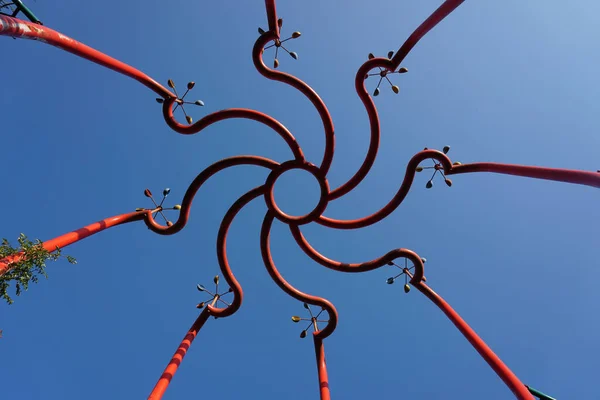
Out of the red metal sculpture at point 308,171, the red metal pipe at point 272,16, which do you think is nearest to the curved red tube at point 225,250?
the red metal sculpture at point 308,171

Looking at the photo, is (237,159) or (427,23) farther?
(237,159)

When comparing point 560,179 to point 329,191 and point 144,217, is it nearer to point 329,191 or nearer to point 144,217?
point 329,191

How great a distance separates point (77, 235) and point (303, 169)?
518 centimetres

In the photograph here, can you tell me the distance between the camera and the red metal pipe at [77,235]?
6844 millimetres

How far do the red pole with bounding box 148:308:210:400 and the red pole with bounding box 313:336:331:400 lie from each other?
2.96 meters

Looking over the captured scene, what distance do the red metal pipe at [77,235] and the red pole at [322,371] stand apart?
5535 millimetres

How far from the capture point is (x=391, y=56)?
11.5m

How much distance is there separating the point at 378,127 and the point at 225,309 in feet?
19.8

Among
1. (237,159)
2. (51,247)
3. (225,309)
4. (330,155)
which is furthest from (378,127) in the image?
(51,247)

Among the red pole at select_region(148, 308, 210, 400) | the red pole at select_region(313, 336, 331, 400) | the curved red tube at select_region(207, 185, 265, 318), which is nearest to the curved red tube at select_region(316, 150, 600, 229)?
the curved red tube at select_region(207, 185, 265, 318)

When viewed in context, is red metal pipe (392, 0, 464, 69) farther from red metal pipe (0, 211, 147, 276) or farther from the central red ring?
red metal pipe (0, 211, 147, 276)

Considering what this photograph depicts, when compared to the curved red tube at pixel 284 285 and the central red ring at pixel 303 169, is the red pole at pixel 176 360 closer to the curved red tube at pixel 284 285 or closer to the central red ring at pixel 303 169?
the curved red tube at pixel 284 285

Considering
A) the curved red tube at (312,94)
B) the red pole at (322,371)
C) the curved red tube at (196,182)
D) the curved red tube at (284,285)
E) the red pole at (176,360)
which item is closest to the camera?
the red pole at (176,360)

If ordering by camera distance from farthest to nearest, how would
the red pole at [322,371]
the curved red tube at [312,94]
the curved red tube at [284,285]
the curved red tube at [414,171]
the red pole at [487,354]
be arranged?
the curved red tube at [284,285] → the curved red tube at [312,94] → the red pole at [322,371] → the curved red tube at [414,171] → the red pole at [487,354]
